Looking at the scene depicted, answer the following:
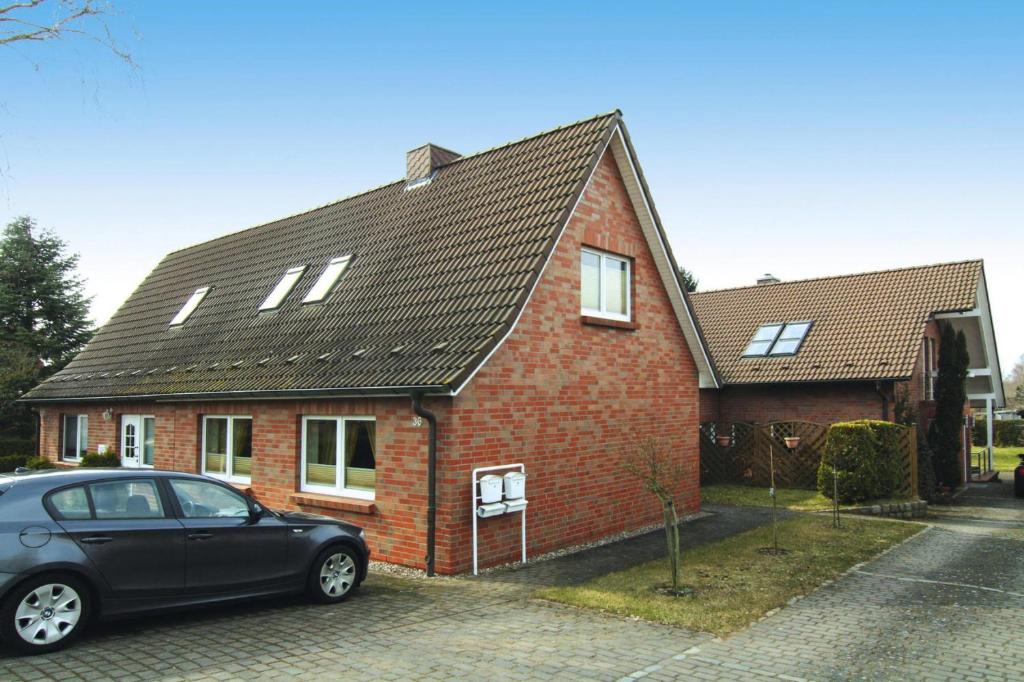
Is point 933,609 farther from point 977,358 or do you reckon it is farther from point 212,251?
point 977,358

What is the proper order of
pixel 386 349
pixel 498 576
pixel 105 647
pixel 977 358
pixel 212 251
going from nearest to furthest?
pixel 105 647 → pixel 498 576 → pixel 386 349 → pixel 212 251 → pixel 977 358

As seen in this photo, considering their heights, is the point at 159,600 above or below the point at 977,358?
below

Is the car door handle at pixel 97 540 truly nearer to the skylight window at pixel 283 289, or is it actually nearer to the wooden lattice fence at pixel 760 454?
the skylight window at pixel 283 289

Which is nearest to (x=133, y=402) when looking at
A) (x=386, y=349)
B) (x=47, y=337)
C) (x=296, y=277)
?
(x=296, y=277)

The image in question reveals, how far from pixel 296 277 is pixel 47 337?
22442 mm

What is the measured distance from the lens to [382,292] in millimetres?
12820

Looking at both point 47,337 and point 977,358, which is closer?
point 977,358

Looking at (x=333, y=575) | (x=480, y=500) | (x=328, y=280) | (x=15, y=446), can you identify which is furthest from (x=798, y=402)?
(x=15, y=446)

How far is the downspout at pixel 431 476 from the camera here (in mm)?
9727

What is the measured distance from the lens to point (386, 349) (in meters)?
11.0

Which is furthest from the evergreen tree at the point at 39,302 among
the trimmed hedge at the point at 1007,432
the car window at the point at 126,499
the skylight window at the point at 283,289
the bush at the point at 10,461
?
the trimmed hedge at the point at 1007,432

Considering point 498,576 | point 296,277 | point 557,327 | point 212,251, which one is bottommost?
point 498,576

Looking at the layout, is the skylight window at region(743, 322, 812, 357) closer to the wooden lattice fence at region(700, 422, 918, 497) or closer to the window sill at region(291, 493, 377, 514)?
the wooden lattice fence at region(700, 422, 918, 497)

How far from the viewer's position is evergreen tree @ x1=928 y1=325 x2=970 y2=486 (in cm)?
2102
